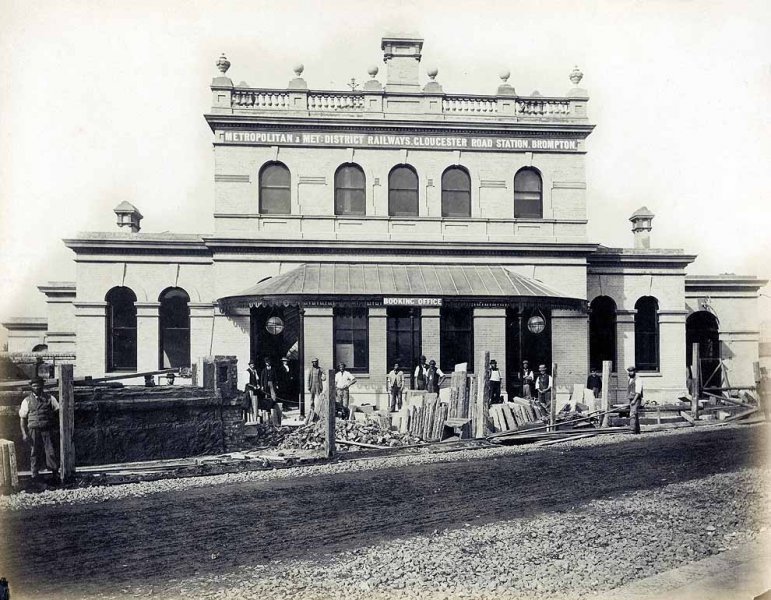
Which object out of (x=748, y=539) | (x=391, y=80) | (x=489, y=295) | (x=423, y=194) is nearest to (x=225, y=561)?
(x=748, y=539)

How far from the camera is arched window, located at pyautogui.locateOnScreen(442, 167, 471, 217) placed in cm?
2188

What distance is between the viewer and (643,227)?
25.2 m

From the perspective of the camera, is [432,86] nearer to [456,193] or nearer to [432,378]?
[456,193]

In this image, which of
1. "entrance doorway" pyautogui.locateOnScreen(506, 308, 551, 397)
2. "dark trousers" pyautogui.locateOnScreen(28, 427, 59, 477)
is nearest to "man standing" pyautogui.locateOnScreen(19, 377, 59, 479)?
"dark trousers" pyautogui.locateOnScreen(28, 427, 59, 477)

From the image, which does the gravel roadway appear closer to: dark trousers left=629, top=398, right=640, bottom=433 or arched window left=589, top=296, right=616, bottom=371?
dark trousers left=629, top=398, right=640, bottom=433

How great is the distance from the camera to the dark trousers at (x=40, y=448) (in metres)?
10.9

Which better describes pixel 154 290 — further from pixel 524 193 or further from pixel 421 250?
pixel 524 193

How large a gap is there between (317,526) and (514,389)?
46.0 feet

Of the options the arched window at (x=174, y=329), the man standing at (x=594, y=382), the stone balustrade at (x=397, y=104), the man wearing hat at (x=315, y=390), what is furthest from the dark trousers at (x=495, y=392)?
the arched window at (x=174, y=329)

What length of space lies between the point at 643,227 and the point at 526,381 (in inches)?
354

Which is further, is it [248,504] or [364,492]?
[364,492]

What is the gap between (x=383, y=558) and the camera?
23.5 ft

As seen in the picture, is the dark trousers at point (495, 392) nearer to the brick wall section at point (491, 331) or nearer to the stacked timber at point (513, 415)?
the stacked timber at point (513, 415)

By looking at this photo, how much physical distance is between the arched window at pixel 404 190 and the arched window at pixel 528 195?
10.9ft
